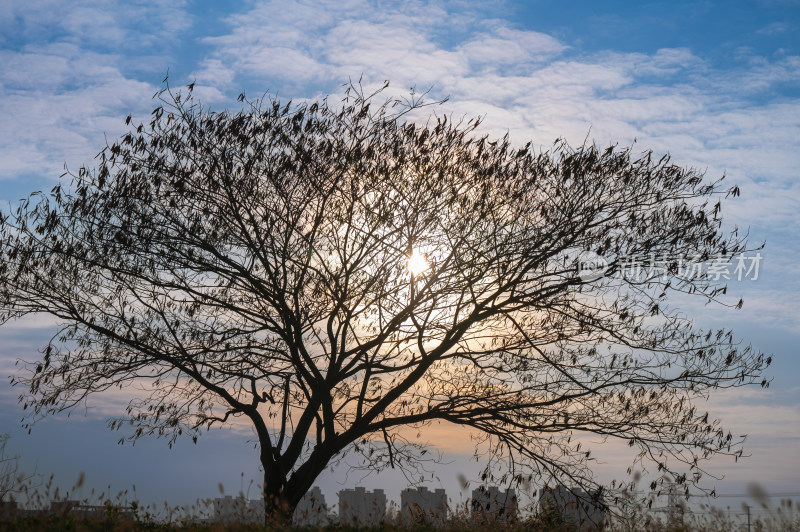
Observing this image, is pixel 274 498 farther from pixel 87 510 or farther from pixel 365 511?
pixel 87 510

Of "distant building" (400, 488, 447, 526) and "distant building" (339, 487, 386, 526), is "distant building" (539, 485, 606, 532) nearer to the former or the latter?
"distant building" (400, 488, 447, 526)

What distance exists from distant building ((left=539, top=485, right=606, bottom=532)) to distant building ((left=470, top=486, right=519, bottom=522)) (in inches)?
26.3

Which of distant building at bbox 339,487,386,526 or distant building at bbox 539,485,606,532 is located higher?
distant building at bbox 339,487,386,526

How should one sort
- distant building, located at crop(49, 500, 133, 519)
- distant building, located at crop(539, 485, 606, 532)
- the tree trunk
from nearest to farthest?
distant building, located at crop(49, 500, 133, 519) → the tree trunk → distant building, located at crop(539, 485, 606, 532)

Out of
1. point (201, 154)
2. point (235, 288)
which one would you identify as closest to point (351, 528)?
point (235, 288)

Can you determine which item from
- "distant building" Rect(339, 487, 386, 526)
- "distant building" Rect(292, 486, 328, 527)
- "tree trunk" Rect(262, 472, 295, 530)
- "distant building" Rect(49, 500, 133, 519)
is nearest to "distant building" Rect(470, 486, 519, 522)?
"distant building" Rect(339, 487, 386, 526)

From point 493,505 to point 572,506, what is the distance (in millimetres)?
1602

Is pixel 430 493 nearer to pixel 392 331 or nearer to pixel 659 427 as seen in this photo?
pixel 392 331

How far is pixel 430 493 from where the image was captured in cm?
1820

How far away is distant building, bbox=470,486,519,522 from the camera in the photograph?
13695mm

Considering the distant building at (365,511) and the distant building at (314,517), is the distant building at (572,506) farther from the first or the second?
the distant building at (314,517)

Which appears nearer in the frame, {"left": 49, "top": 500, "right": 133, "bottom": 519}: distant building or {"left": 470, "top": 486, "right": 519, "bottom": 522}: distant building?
{"left": 49, "top": 500, "right": 133, "bottom": 519}: distant building

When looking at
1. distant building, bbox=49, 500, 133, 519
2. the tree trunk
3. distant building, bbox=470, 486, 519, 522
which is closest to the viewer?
distant building, bbox=49, 500, 133, 519

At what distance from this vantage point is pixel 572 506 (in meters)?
14.7
